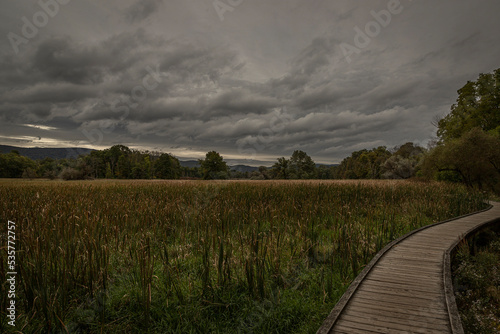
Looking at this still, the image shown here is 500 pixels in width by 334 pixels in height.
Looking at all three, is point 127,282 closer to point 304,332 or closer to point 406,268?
point 304,332

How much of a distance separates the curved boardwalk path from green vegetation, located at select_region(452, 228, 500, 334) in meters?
0.91

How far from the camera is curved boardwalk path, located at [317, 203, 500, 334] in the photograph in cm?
281

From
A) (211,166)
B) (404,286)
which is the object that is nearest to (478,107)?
(404,286)

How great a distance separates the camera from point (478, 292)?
5285 mm

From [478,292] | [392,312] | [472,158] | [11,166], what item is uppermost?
[472,158]

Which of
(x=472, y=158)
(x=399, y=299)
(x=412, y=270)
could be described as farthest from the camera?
(x=472, y=158)

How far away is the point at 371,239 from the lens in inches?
244

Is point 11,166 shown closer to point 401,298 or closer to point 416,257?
point 416,257

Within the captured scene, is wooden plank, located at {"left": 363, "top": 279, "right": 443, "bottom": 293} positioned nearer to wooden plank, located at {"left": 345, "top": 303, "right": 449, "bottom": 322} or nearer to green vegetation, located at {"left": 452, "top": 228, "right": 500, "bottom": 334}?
wooden plank, located at {"left": 345, "top": 303, "right": 449, "bottom": 322}

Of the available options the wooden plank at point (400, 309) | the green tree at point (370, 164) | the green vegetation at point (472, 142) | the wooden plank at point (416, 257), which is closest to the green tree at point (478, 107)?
the green vegetation at point (472, 142)

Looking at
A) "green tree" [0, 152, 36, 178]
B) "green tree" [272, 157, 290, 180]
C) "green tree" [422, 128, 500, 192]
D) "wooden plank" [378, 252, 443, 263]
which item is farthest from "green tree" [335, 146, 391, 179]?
"green tree" [0, 152, 36, 178]

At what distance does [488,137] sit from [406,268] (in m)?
22.8

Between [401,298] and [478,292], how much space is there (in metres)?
3.49

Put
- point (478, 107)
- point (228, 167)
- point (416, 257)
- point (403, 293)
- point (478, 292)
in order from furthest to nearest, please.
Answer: point (228, 167) < point (478, 107) < point (478, 292) < point (416, 257) < point (403, 293)
